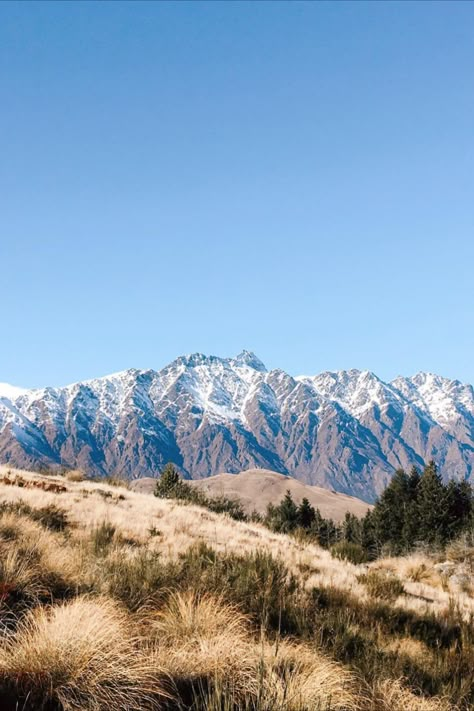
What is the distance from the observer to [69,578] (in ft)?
22.0

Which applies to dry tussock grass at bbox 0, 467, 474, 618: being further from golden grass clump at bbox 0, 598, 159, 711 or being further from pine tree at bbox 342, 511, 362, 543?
pine tree at bbox 342, 511, 362, 543

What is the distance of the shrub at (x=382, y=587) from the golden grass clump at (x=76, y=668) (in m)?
6.11

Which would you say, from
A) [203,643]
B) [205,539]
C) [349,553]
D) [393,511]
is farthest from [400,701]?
[393,511]

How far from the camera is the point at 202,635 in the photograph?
5.17 metres

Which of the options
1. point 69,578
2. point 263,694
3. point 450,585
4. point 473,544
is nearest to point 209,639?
point 263,694

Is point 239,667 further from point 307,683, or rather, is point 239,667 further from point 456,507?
point 456,507

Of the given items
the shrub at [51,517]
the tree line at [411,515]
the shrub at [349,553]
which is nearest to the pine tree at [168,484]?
the shrub at [349,553]

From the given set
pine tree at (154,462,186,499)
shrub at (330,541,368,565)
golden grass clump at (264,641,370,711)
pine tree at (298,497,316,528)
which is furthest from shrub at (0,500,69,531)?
pine tree at (298,497,316,528)

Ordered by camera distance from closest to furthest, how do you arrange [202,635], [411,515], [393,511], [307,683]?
1. [307,683]
2. [202,635]
3. [411,515]
4. [393,511]

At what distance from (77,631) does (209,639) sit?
4.47 feet

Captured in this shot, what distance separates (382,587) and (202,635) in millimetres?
5983

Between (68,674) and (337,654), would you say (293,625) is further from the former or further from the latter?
(68,674)

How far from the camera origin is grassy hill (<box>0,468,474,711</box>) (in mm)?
3904

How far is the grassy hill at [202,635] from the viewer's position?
3904mm
